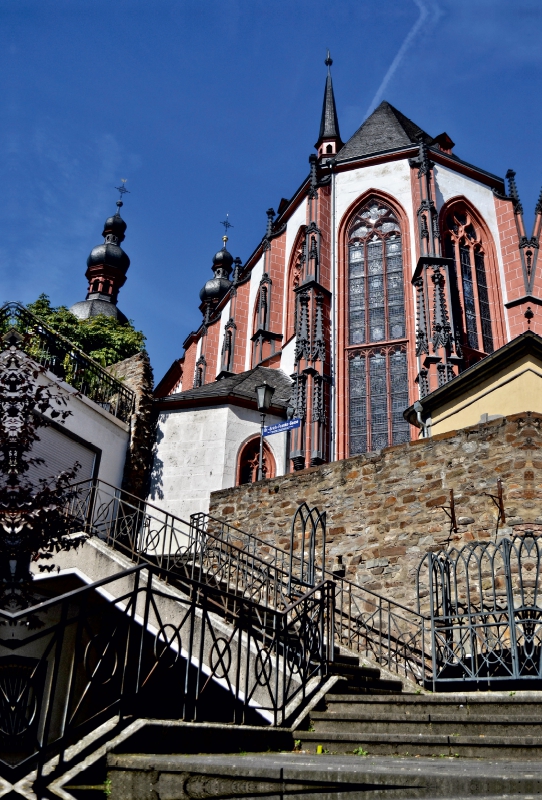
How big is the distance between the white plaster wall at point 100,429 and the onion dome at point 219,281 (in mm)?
30607

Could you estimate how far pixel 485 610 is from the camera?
9.31 metres

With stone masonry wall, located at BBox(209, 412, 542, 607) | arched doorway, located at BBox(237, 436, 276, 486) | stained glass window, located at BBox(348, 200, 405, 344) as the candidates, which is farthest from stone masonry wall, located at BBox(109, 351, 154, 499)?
stained glass window, located at BBox(348, 200, 405, 344)

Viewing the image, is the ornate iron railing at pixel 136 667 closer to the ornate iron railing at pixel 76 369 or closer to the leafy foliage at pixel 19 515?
the leafy foliage at pixel 19 515

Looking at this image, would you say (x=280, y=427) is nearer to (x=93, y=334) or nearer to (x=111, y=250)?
(x=93, y=334)

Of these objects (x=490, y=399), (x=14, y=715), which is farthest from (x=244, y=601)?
(x=490, y=399)

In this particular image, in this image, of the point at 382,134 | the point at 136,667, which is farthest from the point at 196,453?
the point at 382,134

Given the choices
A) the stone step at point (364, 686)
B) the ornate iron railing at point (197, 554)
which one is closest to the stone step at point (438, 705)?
the stone step at point (364, 686)

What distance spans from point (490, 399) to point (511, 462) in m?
3.44

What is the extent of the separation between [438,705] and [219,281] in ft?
145

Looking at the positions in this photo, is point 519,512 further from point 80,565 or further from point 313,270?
point 313,270

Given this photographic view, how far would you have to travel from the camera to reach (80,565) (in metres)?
10.4

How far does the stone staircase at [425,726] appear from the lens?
4.54 meters

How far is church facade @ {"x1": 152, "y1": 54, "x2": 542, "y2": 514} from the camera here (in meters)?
19.9

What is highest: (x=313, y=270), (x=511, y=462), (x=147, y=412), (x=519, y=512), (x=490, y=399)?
(x=313, y=270)
